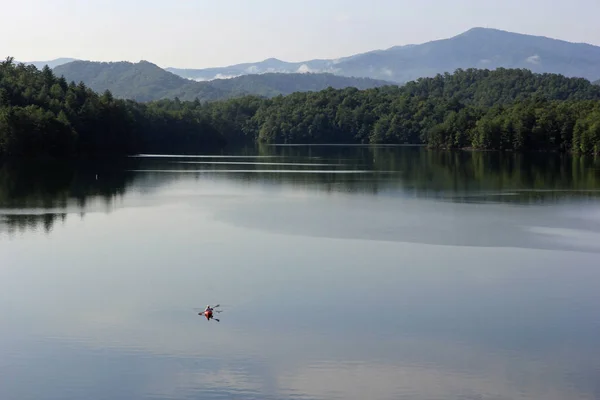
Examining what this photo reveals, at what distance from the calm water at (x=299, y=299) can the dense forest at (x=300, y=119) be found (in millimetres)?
43546

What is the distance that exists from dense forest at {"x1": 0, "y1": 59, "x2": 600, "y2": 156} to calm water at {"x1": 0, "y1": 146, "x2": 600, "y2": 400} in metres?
43.5

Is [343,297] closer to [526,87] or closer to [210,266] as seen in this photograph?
[210,266]

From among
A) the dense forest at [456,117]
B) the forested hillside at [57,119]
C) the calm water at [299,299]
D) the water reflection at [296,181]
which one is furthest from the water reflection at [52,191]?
the dense forest at [456,117]

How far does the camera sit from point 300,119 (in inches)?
6678

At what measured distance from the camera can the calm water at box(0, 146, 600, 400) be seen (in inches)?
606

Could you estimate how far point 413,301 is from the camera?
21203mm

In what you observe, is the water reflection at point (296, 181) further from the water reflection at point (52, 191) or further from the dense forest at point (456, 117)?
the dense forest at point (456, 117)

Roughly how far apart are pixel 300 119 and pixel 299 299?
150m

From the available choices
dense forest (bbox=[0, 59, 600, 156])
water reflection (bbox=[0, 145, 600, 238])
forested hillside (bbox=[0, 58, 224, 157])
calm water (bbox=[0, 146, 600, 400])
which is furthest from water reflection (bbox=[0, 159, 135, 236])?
dense forest (bbox=[0, 59, 600, 156])

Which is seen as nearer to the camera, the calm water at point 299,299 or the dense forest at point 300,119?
the calm water at point 299,299

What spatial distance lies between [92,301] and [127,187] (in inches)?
1261

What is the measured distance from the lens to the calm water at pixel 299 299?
15.4 metres

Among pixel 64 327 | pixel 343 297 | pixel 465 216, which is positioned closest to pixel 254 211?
pixel 465 216

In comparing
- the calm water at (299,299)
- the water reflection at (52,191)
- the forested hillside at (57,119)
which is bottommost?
the calm water at (299,299)
